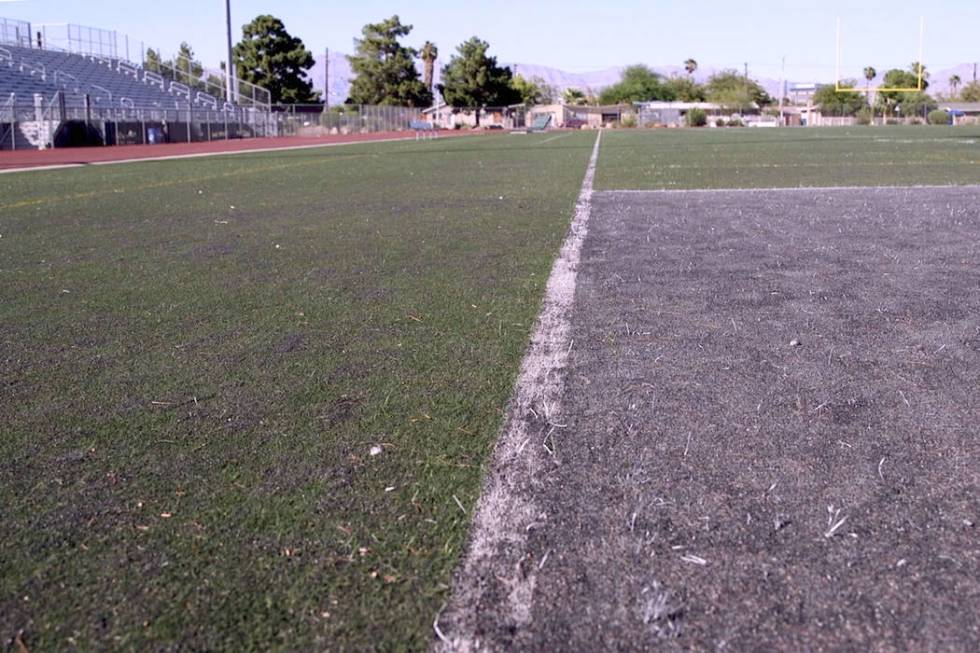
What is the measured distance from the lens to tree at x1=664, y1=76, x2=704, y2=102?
15000 centimetres

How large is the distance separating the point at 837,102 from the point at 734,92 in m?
21.8

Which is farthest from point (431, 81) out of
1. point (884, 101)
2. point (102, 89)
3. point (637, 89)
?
point (102, 89)

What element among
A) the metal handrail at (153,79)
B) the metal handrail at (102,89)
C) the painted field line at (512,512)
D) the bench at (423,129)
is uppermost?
the metal handrail at (153,79)

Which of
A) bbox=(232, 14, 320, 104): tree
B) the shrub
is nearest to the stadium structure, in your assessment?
bbox=(232, 14, 320, 104): tree

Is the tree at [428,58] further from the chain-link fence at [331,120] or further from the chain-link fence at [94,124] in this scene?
the chain-link fence at [94,124]

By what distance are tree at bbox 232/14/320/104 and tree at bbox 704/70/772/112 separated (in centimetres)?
6719

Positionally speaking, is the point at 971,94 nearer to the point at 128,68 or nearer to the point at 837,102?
the point at 837,102

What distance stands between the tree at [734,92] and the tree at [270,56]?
67.2 m

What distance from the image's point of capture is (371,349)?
5.18 m

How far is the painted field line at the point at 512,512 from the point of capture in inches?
100

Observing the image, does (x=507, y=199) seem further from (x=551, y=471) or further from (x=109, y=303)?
(x=551, y=471)

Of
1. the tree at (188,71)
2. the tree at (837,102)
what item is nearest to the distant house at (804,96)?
the tree at (837,102)

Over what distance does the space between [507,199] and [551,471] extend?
10367 millimetres

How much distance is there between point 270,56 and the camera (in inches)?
3334
